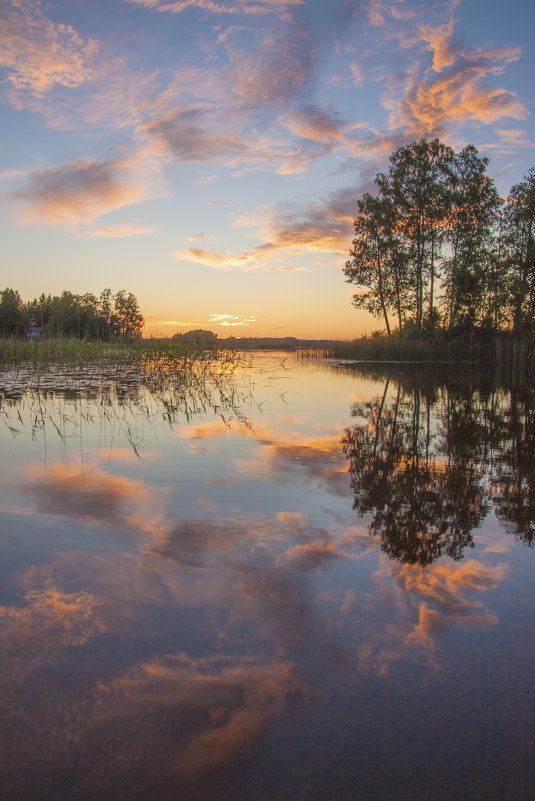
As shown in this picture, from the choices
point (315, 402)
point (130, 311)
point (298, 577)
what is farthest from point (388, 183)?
point (130, 311)

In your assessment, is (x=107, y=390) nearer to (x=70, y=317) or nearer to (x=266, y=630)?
(x=266, y=630)

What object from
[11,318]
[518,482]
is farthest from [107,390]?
[11,318]

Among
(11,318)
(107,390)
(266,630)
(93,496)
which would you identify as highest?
(11,318)

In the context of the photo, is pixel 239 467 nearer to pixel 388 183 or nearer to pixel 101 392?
pixel 101 392

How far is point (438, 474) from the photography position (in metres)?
5.16

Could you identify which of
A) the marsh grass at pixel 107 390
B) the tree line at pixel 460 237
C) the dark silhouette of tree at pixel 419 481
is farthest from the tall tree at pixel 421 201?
A: the dark silhouette of tree at pixel 419 481

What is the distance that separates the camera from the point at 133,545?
3.35 meters

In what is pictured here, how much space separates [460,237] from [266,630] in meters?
36.9

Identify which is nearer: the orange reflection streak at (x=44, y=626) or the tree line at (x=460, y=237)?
the orange reflection streak at (x=44, y=626)

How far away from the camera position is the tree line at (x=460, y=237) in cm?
3328

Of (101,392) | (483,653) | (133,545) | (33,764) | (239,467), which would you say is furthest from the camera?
(101,392)

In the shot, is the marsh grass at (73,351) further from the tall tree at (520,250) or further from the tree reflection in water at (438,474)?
the tall tree at (520,250)

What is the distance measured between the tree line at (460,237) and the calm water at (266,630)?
3042 cm

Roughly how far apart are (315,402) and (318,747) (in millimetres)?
9811
